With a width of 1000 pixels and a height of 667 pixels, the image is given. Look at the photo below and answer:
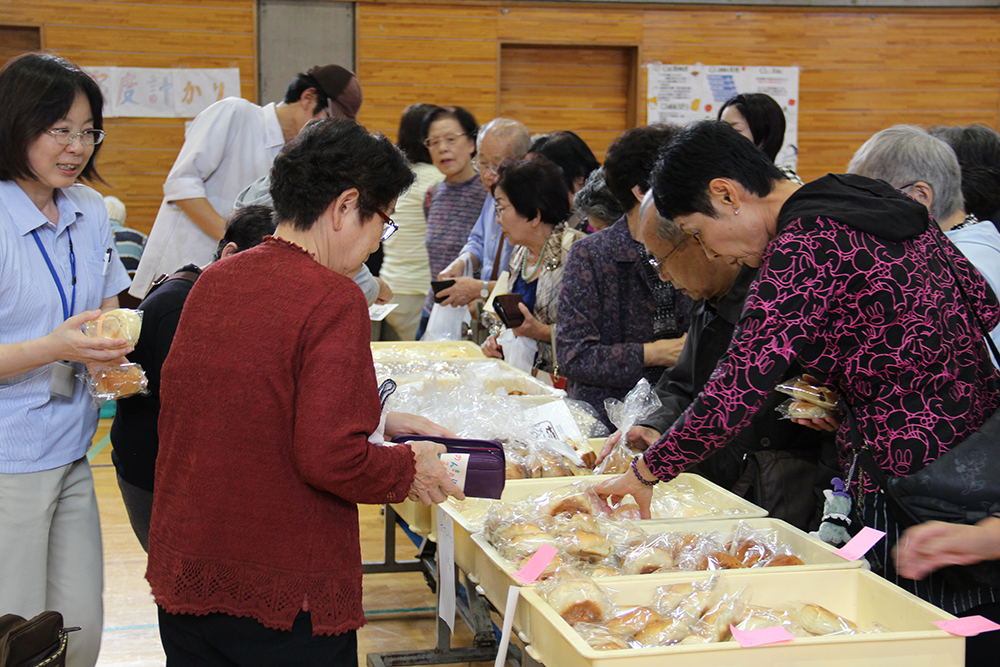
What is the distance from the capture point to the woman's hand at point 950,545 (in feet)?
4.29

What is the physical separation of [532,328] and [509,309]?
0.11 metres

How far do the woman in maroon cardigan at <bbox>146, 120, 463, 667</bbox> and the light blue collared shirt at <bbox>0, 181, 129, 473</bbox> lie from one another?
639 mm

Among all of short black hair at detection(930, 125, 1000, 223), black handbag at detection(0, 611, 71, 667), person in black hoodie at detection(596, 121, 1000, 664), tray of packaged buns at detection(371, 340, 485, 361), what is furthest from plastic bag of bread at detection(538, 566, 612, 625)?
tray of packaged buns at detection(371, 340, 485, 361)

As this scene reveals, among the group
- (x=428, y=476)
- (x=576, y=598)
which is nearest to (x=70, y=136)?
(x=428, y=476)

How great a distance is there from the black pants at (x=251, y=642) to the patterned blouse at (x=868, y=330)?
707 millimetres

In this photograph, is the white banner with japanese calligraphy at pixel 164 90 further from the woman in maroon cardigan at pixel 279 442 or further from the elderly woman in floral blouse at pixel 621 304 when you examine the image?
the woman in maroon cardigan at pixel 279 442

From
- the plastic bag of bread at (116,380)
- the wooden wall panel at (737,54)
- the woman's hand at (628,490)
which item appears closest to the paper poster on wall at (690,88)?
the wooden wall panel at (737,54)

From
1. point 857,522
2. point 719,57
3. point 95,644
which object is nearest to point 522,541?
point 857,522

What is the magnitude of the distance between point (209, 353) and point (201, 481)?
186 mm

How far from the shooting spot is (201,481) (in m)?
1.24

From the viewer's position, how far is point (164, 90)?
24.1 ft

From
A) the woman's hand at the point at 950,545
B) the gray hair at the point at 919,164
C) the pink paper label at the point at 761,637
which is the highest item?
the gray hair at the point at 919,164

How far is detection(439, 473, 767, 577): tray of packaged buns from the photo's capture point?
1.71 meters

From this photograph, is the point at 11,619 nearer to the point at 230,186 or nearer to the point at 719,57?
the point at 230,186
